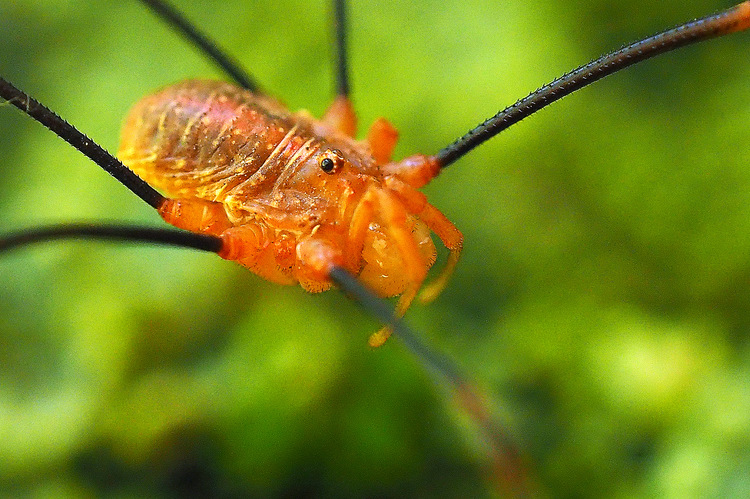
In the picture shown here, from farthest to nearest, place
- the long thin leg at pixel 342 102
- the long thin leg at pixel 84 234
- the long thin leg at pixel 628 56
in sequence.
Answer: the long thin leg at pixel 342 102 < the long thin leg at pixel 628 56 < the long thin leg at pixel 84 234

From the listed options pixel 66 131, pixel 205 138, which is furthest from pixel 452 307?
pixel 66 131

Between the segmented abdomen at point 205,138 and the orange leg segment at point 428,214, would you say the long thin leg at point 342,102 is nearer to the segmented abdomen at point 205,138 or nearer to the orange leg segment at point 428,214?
the segmented abdomen at point 205,138

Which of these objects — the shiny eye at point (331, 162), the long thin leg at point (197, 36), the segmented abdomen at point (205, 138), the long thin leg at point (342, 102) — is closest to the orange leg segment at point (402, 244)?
the shiny eye at point (331, 162)

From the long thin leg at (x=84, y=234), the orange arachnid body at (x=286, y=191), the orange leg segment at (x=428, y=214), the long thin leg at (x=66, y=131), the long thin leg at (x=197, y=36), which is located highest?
the long thin leg at (x=197, y=36)

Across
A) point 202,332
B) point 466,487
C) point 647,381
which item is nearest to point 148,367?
point 202,332

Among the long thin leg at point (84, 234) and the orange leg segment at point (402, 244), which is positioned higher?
the orange leg segment at point (402, 244)

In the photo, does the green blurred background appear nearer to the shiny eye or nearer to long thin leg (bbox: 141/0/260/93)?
the shiny eye

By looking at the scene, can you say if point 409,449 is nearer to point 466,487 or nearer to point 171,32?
point 466,487
